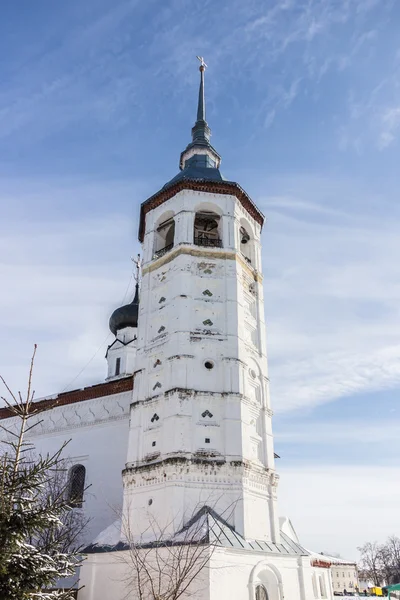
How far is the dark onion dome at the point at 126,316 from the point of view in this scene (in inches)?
1507

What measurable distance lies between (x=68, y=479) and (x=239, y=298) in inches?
455

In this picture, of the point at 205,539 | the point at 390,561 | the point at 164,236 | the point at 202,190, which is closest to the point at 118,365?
the point at 164,236

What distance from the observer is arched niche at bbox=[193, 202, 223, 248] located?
2416 centimetres

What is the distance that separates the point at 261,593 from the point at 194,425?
5.84 meters

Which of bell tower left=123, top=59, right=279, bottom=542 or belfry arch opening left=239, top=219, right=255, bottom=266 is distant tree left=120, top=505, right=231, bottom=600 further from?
belfry arch opening left=239, top=219, right=255, bottom=266

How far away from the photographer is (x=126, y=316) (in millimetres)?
38406

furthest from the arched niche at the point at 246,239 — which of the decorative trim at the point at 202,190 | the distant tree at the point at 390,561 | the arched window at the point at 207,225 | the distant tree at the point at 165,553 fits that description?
the distant tree at the point at 390,561

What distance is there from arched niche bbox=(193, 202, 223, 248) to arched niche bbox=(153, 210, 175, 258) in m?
1.20

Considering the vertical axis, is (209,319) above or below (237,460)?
above

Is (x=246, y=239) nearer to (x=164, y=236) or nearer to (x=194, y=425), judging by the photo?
(x=164, y=236)

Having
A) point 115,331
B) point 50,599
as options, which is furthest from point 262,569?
point 115,331

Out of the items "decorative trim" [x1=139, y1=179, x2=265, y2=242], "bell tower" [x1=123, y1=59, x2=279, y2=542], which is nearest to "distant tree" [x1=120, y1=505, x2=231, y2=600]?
"bell tower" [x1=123, y1=59, x2=279, y2=542]

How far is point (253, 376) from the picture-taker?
2170 centimetres

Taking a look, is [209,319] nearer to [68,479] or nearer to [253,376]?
[253,376]
